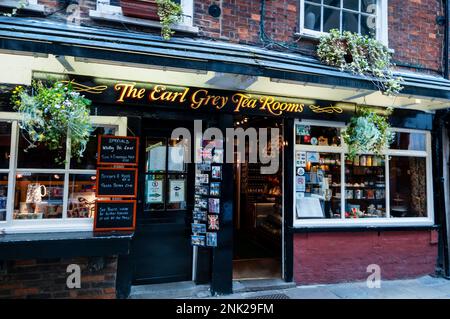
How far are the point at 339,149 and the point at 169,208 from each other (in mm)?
3245

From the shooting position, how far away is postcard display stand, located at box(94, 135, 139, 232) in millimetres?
4555

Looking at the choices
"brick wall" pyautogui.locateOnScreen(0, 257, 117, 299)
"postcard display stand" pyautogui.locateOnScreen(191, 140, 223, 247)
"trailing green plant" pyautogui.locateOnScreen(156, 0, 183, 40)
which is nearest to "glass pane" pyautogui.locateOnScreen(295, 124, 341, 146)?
"postcard display stand" pyautogui.locateOnScreen(191, 140, 223, 247)

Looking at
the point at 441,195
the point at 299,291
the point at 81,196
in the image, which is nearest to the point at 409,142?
the point at 441,195

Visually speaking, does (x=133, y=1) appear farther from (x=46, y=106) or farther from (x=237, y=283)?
(x=237, y=283)

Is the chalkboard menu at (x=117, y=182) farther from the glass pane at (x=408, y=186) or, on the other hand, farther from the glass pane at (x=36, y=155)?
the glass pane at (x=408, y=186)

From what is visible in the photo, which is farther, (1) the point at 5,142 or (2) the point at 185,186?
(2) the point at 185,186

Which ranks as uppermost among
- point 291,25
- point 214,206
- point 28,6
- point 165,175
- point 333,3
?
point 333,3

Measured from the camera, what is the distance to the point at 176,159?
5324 millimetres

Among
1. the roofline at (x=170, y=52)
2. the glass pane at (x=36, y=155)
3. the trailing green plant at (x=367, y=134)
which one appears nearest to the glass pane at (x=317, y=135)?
the trailing green plant at (x=367, y=134)

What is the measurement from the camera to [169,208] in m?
5.27

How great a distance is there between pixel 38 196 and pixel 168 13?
325 cm

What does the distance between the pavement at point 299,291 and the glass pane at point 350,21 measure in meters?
4.74

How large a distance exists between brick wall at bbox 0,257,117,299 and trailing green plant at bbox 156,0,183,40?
136 inches

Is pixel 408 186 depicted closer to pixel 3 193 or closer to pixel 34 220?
pixel 34 220
